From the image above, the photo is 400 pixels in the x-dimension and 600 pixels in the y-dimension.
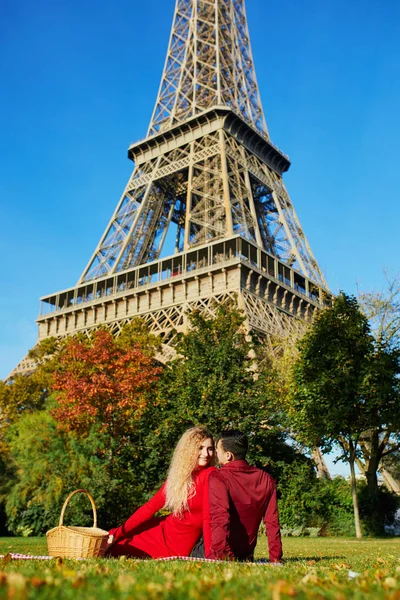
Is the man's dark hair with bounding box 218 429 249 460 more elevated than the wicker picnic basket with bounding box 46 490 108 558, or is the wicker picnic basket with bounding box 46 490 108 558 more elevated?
the man's dark hair with bounding box 218 429 249 460

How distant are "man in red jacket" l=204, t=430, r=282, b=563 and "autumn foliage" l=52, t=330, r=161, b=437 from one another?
12.1 meters

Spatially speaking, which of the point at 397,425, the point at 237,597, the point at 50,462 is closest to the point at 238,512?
the point at 237,597

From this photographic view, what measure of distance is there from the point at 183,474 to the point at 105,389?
12831mm

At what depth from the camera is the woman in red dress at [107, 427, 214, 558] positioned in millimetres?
4727

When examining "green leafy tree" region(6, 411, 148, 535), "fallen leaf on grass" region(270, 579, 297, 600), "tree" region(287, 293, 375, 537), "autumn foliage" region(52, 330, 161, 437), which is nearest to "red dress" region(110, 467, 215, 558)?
"fallen leaf on grass" region(270, 579, 297, 600)

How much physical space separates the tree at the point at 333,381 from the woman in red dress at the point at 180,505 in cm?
1199

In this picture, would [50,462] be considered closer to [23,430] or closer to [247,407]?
[23,430]

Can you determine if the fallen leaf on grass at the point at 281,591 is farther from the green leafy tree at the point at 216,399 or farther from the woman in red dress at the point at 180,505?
the green leafy tree at the point at 216,399

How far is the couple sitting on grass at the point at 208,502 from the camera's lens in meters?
4.49

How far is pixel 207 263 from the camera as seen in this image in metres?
32.1

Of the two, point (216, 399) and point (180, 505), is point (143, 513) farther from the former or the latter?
point (216, 399)

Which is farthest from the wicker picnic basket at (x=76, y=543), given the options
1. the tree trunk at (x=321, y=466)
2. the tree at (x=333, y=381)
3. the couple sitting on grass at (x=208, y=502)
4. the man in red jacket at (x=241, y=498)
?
the tree trunk at (x=321, y=466)

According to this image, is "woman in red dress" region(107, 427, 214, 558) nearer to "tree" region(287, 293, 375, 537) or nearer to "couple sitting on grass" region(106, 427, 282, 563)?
"couple sitting on grass" region(106, 427, 282, 563)

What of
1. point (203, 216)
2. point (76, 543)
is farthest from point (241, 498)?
point (203, 216)
